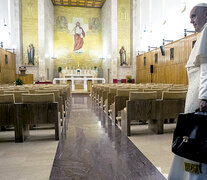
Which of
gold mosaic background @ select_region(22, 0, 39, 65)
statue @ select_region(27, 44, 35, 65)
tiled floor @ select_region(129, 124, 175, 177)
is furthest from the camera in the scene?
statue @ select_region(27, 44, 35, 65)

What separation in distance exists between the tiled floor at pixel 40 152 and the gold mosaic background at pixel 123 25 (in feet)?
50.6

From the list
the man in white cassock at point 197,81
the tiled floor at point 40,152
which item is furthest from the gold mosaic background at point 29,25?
the man in white cassock at point 197,81

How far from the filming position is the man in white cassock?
124cm

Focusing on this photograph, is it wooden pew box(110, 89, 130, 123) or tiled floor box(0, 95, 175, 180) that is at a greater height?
wooden pew box(110, 89, 130, 123)

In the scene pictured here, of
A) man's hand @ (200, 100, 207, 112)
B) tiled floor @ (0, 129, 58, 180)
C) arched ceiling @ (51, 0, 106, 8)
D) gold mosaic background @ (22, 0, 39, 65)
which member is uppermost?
arched ceiling @ (51, 0, 106, 8)

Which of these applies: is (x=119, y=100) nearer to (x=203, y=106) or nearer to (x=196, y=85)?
(x=196, y=85)

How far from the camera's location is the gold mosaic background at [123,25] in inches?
703

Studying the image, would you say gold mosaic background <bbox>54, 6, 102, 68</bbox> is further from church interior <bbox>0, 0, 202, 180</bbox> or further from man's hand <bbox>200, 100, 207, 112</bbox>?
man's hand <bbox>200, 100, 207, 112</bbox>

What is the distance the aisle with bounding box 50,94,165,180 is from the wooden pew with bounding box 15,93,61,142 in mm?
491

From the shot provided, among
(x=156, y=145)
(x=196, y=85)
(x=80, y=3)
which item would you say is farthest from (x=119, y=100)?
(x=80, y=3)

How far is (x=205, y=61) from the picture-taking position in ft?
4.12

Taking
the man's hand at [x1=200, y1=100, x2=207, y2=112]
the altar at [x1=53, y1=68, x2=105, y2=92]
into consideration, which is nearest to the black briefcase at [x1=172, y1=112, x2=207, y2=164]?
the man's hand at [x1=200, y1=100, x2=207, y2=112]

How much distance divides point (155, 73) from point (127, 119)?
39.4 feet

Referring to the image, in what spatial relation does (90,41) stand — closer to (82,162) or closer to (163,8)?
(163,8)
